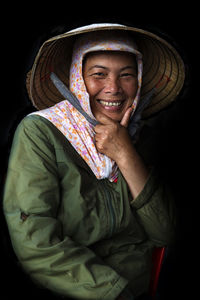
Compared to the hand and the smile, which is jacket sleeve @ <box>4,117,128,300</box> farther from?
the smile

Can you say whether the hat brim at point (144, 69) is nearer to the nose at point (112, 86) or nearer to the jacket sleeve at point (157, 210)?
the nose at point (112, 86)

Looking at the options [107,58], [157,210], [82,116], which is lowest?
[157,210]

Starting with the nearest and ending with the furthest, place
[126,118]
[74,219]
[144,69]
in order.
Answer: [74,219], [126,118], [144,69]

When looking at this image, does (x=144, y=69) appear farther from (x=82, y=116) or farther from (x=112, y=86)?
(x=82, y=116)

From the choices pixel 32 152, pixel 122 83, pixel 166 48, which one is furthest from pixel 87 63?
pixel 32 152

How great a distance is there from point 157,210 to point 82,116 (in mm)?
601

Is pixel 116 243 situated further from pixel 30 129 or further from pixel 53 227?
pixel 30 129

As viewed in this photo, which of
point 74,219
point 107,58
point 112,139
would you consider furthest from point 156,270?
point 107,58

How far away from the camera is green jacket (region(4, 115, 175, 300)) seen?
1402mm

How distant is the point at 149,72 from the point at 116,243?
106 cm

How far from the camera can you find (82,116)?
1749 millimetres

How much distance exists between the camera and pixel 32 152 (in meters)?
1.48

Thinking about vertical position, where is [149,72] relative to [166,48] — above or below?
below

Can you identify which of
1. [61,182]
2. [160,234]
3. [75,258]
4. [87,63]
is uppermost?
[87,63]
